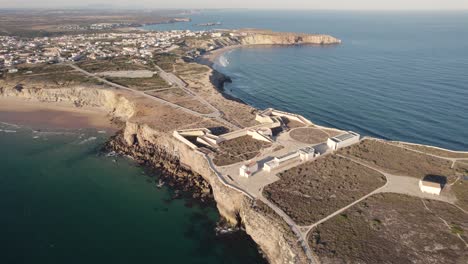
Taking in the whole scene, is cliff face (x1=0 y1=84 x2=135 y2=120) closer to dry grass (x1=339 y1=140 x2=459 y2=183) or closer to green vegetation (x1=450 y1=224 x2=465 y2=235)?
dry grass (x1=339 y1=140 x2=459 y2=183)

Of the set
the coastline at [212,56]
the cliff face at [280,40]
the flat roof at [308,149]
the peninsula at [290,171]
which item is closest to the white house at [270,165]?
the peninsula at [290,171]

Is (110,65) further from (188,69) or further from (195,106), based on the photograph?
(195,106)

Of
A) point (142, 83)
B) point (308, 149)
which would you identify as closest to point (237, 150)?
point (308, 149)

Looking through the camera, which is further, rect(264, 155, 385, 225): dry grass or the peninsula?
rect(264, 155, 385, 225): dry grass

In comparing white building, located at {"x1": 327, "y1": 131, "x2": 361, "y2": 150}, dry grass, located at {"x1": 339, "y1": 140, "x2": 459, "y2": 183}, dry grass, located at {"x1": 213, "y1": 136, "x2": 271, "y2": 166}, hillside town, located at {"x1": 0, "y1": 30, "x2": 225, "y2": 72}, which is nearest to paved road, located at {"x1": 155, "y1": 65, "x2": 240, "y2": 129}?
dry grass, located at {"x1": 213, "y1": 136, "x2": 271, "y2": 166}

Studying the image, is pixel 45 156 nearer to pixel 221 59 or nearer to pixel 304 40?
pixel 221 59

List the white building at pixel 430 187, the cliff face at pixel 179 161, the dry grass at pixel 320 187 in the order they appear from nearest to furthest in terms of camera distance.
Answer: the cliff face at pixel 179 161
the dry grass at pixel 320 187
the white building at pixel 430 187

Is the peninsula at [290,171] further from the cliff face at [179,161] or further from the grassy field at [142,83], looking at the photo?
the grassy field at [142,83]
